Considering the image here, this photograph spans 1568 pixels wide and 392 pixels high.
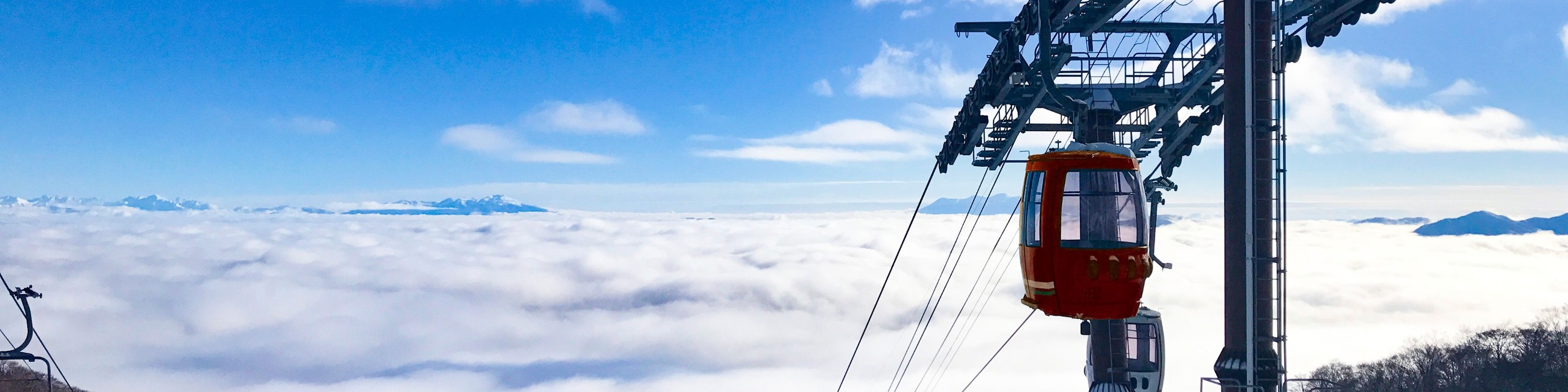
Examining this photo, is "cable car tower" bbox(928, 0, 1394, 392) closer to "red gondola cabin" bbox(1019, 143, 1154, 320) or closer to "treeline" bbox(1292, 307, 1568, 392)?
"red gondola cabin" bbox(1019, 143, 1154, 320)

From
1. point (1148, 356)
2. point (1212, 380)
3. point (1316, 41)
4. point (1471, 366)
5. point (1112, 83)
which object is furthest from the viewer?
point (1471, 366)

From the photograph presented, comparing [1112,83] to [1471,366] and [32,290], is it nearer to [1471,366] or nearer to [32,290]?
[32,290]

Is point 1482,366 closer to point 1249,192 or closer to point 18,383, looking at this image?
point 1249,192

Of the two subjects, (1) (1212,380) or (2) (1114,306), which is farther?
(1) (1212,380)

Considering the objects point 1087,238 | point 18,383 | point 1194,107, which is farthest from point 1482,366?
point 18,383

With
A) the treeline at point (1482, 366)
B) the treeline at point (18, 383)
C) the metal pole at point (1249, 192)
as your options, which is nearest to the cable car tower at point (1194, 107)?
the metal pole at point (1249, 192)

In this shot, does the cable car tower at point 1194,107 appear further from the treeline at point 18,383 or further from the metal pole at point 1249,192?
the treeline at point 18,383

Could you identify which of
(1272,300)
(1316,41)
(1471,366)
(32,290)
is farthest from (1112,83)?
(1471,366)
